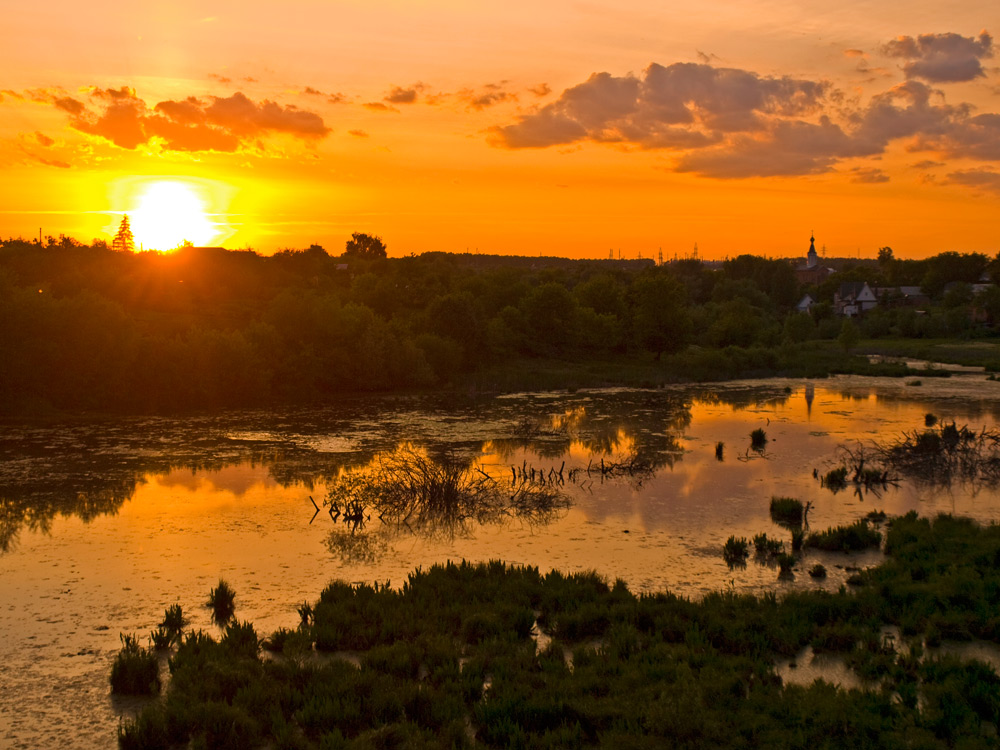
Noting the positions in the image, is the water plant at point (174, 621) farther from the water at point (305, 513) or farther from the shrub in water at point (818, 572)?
the shrub in water at point (818, 572)

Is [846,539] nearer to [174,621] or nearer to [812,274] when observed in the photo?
[174,621]

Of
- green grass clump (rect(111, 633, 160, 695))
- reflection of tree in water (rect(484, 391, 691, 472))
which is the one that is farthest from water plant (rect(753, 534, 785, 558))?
green grass clump (rect(111, 633, 160, 695))

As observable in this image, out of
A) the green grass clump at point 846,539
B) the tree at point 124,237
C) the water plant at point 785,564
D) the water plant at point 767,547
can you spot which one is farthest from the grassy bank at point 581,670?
the tree at point 124,237

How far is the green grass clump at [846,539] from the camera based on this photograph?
1266 centimetres

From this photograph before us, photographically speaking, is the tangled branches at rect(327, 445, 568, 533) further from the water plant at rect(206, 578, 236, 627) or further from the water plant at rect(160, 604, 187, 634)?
the water plant at rect(160, 604, 187, 634)

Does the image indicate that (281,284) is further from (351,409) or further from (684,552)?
(684,552)

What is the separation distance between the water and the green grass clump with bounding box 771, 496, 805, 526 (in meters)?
0.22

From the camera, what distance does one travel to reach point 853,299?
96.4 m

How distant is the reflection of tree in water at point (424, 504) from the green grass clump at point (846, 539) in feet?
14.7

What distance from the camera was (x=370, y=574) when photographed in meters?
11.9

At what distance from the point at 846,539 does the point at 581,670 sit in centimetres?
643

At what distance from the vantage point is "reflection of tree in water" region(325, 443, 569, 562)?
551 inches

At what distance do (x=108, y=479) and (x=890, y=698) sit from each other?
16035 mm

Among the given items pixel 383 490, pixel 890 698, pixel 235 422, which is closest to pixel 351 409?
pixel 235 422
